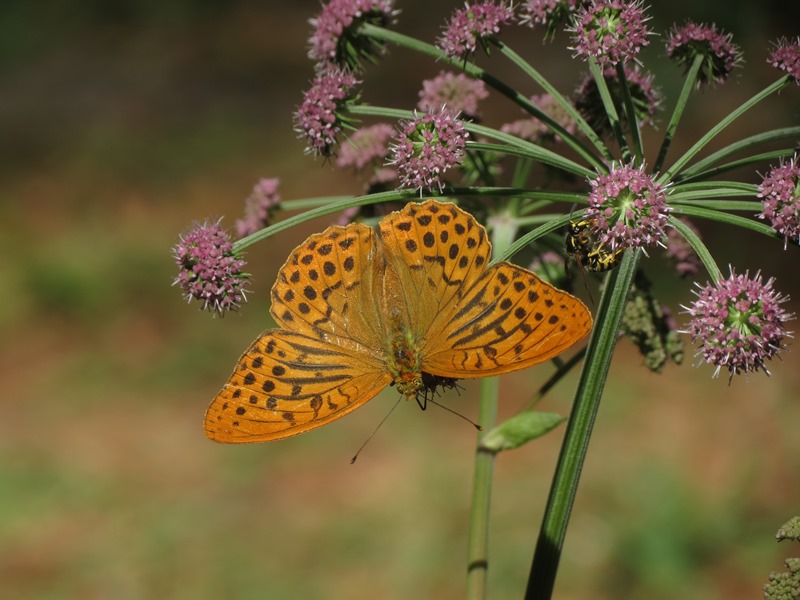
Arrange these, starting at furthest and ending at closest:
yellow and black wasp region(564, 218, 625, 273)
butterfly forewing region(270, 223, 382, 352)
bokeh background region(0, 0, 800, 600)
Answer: bokeh background region(0, 0, 800, 600) < butterfly forewing region(270, 223, 382, 352) < yellow and black wasp region(564, 218, 625, 273)

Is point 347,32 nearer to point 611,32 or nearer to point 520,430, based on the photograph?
point 611,32

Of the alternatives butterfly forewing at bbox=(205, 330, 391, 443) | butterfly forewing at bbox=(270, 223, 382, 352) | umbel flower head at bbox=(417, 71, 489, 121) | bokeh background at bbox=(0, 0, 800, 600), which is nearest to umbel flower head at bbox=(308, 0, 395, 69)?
umbel flower head at bbox=(417, 71, 489, 121)

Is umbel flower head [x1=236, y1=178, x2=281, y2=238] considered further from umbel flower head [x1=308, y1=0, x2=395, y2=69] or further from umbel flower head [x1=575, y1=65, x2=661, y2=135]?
umbel flower head [x1=575, y1=65, x2=661, y2=135]

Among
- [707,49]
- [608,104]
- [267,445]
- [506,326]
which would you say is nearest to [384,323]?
[506,326]

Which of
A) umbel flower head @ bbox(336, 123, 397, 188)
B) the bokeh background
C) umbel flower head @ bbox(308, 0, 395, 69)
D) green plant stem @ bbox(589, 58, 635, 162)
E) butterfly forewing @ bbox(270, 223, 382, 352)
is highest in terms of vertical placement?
the bokeh background

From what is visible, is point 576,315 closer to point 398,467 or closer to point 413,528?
point 413,528

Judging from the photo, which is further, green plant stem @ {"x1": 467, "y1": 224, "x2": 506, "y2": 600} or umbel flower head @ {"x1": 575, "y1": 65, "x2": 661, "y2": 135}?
umbel flower head @ {"x1": 575, "y1": 65, "x2": 661, "y2": 135}

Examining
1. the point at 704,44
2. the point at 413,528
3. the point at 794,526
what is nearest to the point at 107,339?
the point at 413,528
